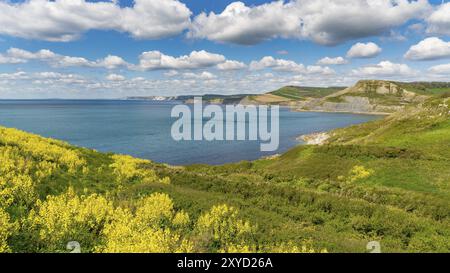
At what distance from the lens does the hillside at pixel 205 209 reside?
39.1 ft

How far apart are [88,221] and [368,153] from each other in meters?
38.6

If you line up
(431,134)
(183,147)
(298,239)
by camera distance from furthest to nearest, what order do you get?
(183,147)
(431,134)
(298,239)

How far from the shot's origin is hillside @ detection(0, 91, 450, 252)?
39.1 ft

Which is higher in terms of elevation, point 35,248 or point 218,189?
point 35,248

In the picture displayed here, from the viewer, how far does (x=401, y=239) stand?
16.2 meters

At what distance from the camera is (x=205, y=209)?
1691cm

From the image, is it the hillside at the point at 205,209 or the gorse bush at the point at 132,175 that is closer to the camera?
the hillside at the point at 205,209

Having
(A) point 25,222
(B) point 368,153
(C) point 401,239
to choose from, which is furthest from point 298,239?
(B) point 368,153

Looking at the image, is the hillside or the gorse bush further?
the gorse bush

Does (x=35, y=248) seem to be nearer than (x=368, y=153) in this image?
Yes

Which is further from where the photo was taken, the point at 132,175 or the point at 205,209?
the point at 132,175
